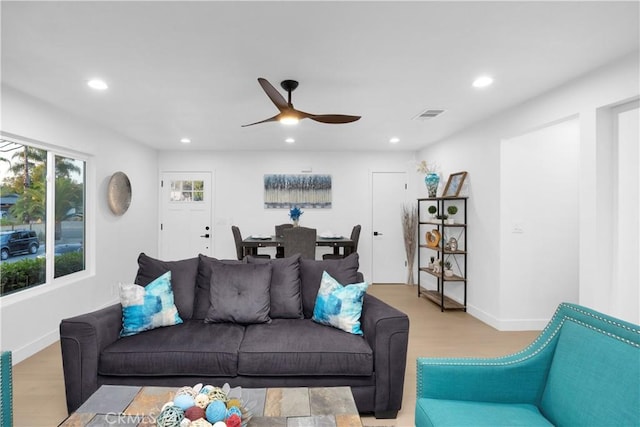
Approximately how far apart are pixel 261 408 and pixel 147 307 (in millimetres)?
1310

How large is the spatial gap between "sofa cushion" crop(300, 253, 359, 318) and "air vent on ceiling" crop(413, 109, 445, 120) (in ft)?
6.61

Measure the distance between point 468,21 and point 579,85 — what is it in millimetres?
1566

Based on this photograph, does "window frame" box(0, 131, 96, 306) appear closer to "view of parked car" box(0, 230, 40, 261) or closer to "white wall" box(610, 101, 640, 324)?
"view of parked car" box(0, 230, 40, 261)

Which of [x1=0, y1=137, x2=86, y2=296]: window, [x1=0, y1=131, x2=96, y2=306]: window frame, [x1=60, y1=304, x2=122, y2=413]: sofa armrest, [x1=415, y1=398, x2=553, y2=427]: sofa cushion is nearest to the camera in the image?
[x1=415, y1=398, x2=553, y2=427]: sofa cushion

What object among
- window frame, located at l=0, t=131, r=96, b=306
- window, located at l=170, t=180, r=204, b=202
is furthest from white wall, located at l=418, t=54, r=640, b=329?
window frame, located at l=0, t=131, r=96, b=306

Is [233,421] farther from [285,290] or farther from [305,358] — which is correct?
[285,290]

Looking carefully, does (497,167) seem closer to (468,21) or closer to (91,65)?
(468,21)

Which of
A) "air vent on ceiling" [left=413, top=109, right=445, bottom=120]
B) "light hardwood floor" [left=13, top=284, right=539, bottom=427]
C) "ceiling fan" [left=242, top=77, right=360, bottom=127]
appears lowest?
"light hardwood floor" [left=13, top=284, right=539, bottom=427]

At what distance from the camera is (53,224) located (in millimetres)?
3732

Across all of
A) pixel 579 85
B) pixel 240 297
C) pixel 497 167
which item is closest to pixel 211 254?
pixel 240 297

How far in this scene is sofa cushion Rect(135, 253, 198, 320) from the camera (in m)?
2.64

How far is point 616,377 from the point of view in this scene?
1.23 metres

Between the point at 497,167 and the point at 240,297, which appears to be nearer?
the point at 240,297

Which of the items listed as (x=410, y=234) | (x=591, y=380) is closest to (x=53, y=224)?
(x=591, y=380)
